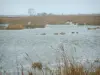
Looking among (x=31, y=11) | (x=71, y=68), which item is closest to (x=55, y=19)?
(x=31, y=11)

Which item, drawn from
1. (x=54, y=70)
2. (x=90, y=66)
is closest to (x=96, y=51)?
(x=90, y=66)

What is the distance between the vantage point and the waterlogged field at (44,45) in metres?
2.51

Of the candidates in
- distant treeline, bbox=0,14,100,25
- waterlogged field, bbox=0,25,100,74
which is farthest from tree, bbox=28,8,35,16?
waterlogged field, bbox=0,25,100,74

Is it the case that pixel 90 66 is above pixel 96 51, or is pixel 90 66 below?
below

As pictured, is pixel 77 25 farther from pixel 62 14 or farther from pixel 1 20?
pixel 1 20

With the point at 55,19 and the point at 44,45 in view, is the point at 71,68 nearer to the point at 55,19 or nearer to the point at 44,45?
the point at 44,45

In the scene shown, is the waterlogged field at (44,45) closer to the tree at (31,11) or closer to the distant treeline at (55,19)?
the distant treeline at (55,19)

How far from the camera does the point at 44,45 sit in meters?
2.53

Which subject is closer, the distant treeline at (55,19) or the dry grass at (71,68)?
the dry grass at (71,68)

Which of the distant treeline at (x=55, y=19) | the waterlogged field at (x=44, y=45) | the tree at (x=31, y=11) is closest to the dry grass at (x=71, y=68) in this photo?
the waterlogged field at (x=44, y=45)

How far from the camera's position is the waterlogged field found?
8.25ft

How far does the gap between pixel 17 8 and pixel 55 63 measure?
0.88 metres

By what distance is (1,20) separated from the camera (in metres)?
2.55

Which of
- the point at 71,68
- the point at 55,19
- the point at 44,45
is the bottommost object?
the point at 71,68
